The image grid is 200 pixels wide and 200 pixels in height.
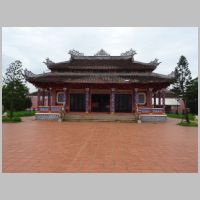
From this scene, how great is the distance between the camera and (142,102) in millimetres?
26312

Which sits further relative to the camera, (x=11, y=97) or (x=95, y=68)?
(x=95, y=68)

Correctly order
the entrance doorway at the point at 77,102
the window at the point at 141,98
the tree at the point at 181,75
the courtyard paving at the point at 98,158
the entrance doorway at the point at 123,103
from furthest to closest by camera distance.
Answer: the tree at the point at 181,75 → the entrance doorway at the point at 77,102 → the entrance doorway at the point at 123,103 → the window at the point at 141,98 → the courtyard paving at the point at 98,158

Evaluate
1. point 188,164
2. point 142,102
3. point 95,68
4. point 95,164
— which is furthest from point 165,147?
point 95,68

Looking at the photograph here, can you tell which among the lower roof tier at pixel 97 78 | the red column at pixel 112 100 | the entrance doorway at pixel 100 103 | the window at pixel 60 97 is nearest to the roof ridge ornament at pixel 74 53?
the lower roof tier at pixel 97 78

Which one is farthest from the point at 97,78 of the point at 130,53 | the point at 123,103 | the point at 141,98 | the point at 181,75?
the point at 181,75

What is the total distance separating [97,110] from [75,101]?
9.07 feet

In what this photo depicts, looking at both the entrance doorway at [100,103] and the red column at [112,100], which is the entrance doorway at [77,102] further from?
the red column at [112,100]

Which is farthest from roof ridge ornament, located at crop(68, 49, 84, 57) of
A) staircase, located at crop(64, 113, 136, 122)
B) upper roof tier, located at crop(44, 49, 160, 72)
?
staircase, located at crop(64, 113, 136, 122)

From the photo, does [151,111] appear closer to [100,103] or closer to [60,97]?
[100,103]

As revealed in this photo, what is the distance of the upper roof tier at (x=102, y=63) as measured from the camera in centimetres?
2720

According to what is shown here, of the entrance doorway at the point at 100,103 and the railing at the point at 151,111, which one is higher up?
the entrance doorway at the point at 100,103

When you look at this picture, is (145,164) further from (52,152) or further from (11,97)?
(11,97)

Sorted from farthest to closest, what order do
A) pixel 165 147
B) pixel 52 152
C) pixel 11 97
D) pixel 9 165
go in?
1. pixel 11 97
2. pixel 165 147
3. pixel 52 152
4. pixel 9 165

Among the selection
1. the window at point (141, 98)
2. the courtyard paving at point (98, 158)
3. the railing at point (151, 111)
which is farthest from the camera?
the window at point (141, 98)
